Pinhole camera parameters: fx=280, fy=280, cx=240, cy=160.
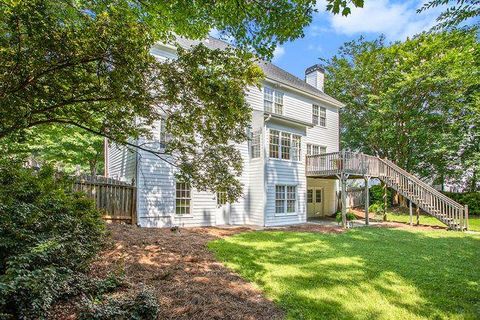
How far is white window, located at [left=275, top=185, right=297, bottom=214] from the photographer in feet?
47.0

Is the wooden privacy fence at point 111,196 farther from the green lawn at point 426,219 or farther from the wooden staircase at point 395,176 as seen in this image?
the green lawn at point 426,219

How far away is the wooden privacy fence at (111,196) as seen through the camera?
9.30m

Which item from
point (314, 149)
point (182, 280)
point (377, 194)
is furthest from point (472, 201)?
point (182, 280)

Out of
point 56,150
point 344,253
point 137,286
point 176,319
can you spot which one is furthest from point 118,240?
point 56,150

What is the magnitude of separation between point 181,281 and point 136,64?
362 cm

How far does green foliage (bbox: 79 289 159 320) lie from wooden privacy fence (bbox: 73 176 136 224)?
647cm

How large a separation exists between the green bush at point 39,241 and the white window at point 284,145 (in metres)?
9.33

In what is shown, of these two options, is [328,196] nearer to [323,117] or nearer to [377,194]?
[323,117]

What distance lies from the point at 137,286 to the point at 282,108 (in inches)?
546

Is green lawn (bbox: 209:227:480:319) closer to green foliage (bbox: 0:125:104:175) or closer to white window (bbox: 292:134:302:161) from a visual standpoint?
white window (bbox: 292:134:302:161)

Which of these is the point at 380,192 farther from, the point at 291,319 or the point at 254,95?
the point at 291,319

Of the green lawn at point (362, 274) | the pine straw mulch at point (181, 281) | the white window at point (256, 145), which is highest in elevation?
the white window at point (256, 145)

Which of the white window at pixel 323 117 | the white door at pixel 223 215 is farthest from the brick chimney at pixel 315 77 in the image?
the white door at pixel 223 215

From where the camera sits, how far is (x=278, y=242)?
9016 millimetres
